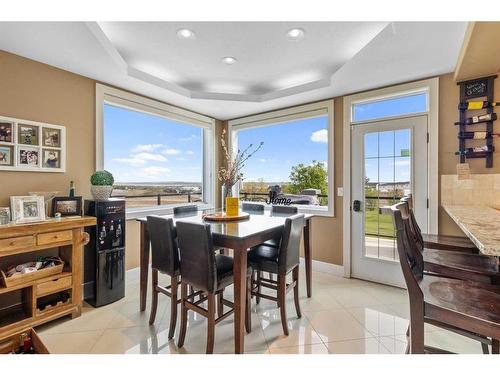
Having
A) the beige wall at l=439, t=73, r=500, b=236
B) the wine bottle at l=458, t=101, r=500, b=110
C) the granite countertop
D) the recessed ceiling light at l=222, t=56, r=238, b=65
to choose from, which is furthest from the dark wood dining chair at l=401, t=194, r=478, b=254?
the recessed ceiling light at l=222, t=56, r=238, b=65

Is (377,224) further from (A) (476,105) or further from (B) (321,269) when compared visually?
(A) (476,105)

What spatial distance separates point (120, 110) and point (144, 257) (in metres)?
1.93

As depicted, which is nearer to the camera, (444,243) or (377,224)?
(444,243)

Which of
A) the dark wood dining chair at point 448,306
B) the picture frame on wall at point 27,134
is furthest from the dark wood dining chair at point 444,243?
the picture frame on wall at point 27,134

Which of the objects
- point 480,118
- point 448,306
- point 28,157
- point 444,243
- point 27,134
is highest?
point 480,118

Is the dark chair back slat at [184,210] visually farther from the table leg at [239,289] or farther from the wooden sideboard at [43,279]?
the table leg at [239,289]

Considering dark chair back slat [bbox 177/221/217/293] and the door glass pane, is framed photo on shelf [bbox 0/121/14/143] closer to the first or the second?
dark chair back slat [bbox 177/221/217/293]

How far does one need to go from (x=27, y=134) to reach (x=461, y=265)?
3577mm

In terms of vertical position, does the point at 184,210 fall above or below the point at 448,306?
above

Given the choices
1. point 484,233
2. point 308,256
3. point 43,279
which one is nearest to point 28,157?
point 43,279

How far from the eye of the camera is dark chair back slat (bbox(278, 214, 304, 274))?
198cm

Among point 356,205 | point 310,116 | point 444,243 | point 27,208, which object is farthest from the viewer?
point 310,116

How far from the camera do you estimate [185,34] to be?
2172mm
